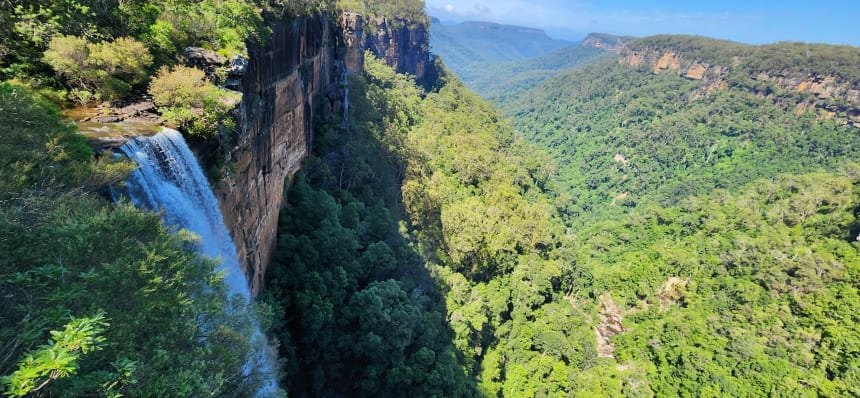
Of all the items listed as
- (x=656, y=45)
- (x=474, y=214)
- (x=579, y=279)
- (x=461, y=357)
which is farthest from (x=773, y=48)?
(x=461, y=357)

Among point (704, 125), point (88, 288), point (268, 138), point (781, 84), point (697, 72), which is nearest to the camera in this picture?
point (88, 288)

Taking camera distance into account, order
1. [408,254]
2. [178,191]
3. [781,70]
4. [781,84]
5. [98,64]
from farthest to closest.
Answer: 1. [781,70]
2. [781,84]
3. [408,254]
4. [98,64]
5. [178,191]

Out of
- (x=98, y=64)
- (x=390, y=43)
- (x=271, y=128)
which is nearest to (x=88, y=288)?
(x=98, y=64)

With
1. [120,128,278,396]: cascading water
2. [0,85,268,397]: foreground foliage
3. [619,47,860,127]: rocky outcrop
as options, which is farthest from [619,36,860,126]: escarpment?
[0,85,268,397]: foreground foliage

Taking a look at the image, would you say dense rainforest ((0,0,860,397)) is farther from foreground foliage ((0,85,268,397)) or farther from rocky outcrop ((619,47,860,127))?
rocky outcrop ((619,47,860,127))

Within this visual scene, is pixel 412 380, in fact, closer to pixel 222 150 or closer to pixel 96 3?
pixel 222 150

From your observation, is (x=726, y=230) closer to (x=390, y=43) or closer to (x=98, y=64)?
(x=98, y=64)
